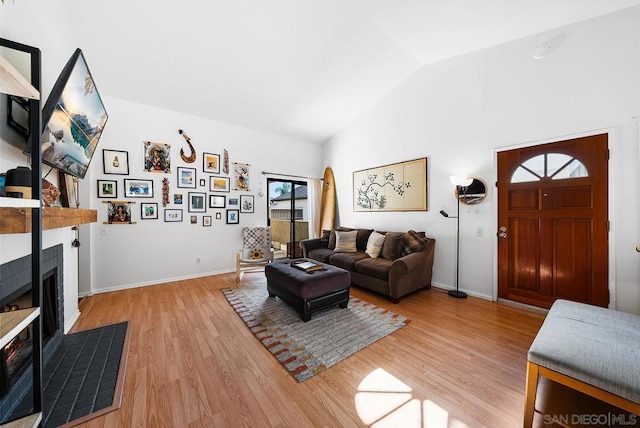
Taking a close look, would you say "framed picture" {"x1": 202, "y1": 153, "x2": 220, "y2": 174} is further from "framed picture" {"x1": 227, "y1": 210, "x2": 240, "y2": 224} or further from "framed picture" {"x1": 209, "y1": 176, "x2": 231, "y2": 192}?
"framed picture" {"x1": 227, "y1": 210, "x2": 240, "y2": 224}

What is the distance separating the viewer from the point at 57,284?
2.09 m

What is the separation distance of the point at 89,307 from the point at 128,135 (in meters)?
2.55

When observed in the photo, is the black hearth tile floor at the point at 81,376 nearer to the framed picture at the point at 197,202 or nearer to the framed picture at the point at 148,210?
the framed picture at the point at 148,210

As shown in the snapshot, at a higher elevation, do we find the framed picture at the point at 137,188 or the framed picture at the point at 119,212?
the framed picture at the point at 137,188

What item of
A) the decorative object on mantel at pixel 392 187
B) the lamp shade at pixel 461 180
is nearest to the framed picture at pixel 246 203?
the decorative object on mantel at pixel 392 187

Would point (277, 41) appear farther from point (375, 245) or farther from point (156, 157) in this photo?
point (375, 245)

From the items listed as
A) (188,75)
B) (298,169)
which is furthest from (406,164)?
(188,75)

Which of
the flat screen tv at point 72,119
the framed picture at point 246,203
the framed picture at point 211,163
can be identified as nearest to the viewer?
the flat screen tv at point 72,119

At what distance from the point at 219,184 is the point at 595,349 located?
486cm

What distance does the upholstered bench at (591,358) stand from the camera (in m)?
1.05

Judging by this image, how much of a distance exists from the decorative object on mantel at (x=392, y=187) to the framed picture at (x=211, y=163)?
2.86 metres

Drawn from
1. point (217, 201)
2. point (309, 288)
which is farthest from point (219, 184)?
point (309, 288)

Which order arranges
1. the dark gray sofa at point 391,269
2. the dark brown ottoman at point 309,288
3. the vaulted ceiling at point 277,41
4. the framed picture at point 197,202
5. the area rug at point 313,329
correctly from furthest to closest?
the framed picture at point 197,202
the dark gray sofa at point 391,269
the dark brown ottoman at point 309,288
the vaulted ceiling at point 277,41
the area rug at point 313,329
